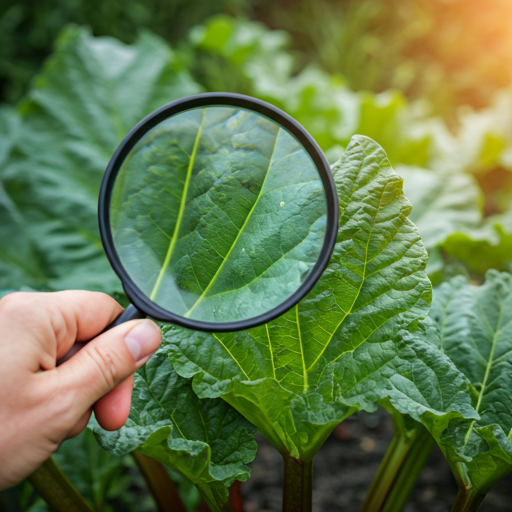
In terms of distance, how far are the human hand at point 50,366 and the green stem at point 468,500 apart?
438 millimetres

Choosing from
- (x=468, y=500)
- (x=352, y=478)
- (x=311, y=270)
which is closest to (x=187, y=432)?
(x=311, y=270)

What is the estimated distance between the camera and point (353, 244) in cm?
55

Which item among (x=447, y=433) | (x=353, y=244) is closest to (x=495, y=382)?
(x=447, y=433)

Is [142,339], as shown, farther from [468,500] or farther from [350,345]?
[468,500]

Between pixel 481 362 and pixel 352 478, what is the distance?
64 centimetres

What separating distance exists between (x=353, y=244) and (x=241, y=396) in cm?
23

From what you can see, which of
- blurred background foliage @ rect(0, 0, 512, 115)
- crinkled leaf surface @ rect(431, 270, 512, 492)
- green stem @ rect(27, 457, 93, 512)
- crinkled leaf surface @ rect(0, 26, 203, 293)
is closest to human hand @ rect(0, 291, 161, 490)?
green stem @ rect(27, 457, 93, 512)

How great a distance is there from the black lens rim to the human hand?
31mm

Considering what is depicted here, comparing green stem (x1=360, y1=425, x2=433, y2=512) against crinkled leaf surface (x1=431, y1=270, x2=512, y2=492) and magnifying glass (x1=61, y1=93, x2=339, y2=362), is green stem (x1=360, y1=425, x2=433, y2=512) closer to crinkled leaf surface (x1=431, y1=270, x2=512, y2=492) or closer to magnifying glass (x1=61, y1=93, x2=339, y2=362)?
crinkled leaf surface (x1=431, y1=270, x2=512, y2=492)

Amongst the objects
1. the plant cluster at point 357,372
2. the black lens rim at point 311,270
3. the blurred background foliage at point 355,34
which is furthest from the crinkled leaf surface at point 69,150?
the blurred background foliage at point 355,34

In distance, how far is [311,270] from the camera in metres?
0.50

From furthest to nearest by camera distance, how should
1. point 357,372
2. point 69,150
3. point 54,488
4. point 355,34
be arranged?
point 355,34, point 69,150, point 54,488, point 357,372

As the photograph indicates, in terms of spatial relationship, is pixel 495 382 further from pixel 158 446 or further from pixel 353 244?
pixel 158 446

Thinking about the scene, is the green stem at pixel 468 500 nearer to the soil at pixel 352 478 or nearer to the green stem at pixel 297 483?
the green stem at pixel 297 483
